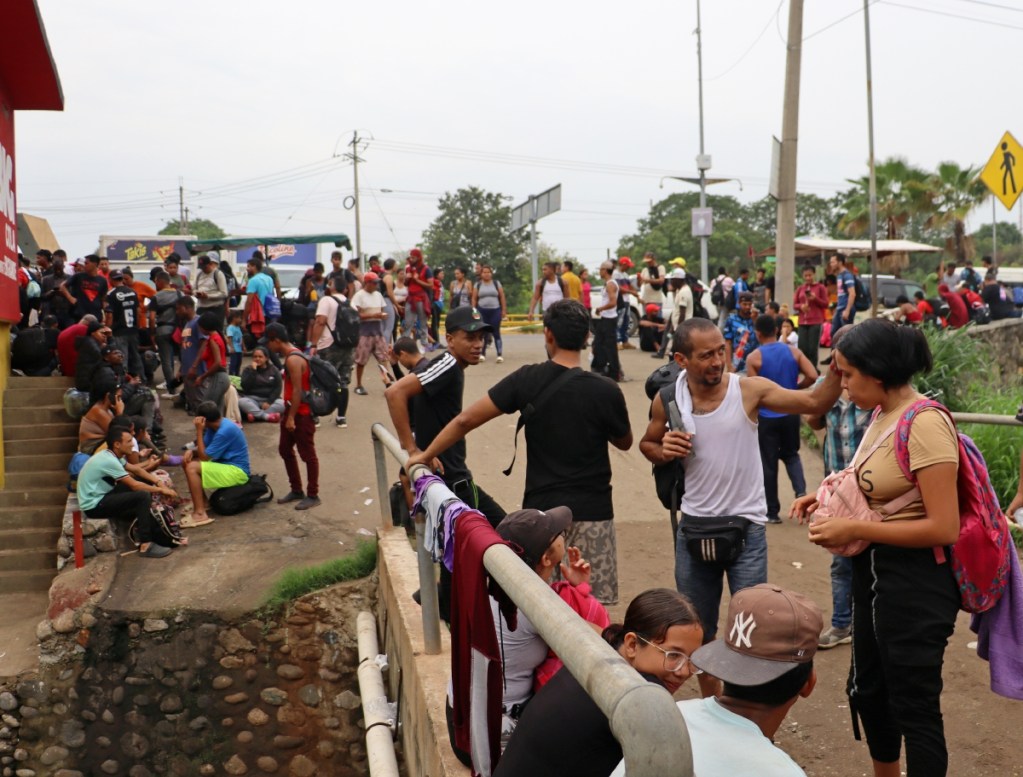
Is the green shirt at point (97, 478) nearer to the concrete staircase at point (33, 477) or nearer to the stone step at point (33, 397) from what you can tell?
the concrete staircase at point (33, 477)

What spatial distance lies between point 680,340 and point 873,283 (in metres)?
11.3

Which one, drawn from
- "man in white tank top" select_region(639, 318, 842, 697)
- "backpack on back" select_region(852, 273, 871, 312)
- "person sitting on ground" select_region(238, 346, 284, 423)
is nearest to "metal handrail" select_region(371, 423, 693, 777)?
"man in white tank top" select_region(639, 318, 842, 697)

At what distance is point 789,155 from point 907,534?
11.4m

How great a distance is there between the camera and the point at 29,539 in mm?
9711

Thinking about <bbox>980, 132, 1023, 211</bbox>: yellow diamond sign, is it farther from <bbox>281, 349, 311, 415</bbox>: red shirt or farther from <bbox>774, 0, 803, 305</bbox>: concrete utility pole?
<bbox>281, 349, 311, 415</bbox>: red shirt

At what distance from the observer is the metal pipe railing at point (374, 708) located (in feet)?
15.7

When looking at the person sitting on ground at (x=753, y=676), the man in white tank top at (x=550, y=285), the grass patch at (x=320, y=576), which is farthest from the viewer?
the man in white tank top at (x=550, y=285)

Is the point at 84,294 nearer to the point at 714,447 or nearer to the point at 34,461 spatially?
the point at 34,461

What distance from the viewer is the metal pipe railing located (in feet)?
15.7

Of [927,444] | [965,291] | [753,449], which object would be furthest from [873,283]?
[927,444]

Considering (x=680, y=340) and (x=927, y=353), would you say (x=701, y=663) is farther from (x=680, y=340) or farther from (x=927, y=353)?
(x=680, y=340)

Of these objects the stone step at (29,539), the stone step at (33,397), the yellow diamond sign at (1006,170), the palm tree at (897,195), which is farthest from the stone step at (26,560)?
the palm tree at (897,195)

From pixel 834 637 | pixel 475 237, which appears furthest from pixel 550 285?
pixel 475 237

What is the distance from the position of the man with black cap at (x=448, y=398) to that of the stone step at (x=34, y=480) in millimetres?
6693
